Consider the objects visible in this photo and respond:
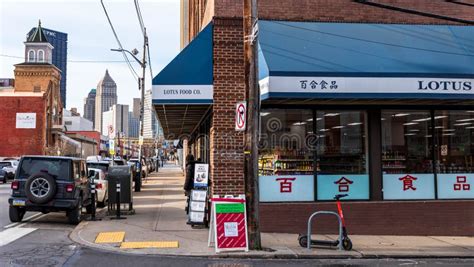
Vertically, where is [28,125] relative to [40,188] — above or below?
above

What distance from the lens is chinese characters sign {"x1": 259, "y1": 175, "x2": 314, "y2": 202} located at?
1195 cm

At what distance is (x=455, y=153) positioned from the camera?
12.9m

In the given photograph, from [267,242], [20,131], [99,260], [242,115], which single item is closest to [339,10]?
[242,115]

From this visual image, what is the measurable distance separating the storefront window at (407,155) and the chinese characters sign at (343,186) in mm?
539

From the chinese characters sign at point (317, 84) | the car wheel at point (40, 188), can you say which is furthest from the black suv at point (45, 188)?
the chinese characters sign at point (317, 84)

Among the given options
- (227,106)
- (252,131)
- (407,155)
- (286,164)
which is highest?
(227,106)

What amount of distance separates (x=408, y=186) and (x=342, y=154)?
6.14ft

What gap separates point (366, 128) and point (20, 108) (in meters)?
54.7

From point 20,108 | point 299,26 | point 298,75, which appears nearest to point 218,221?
point 298,75

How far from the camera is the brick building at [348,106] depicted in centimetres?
1127

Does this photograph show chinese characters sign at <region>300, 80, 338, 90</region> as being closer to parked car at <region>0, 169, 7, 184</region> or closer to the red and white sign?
the red and white sign

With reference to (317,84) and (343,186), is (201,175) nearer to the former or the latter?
(343,186)

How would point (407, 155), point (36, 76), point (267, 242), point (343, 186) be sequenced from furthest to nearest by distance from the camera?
1. point (36, 76)
2. point (407, 155)
3. point (343, 186)
4. point (267, 242)

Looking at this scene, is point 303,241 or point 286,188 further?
point 286,188
